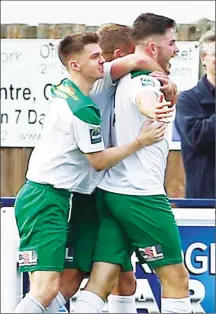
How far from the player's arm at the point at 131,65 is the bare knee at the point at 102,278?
0.72 m

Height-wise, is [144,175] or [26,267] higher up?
[144,175]

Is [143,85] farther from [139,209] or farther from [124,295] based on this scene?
[124,295]

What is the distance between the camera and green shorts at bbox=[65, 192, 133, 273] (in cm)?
359

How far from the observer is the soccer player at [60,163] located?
340 cm

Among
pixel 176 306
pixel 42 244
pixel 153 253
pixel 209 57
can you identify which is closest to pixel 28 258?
pixel 42 244

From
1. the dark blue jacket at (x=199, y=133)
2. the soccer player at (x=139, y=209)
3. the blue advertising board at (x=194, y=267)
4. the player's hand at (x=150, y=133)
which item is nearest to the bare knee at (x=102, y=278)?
the soccer player at (x=139, y=209)

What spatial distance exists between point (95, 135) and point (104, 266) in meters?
0.51

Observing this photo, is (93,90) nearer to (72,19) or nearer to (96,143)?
(96,143)

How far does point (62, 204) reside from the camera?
3.47 metres

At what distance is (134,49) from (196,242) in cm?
100

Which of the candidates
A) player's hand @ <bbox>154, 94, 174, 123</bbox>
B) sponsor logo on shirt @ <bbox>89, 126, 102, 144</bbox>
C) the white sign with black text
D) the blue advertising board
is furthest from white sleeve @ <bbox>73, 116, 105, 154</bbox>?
the white sign with black text

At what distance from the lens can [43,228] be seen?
11.2ft

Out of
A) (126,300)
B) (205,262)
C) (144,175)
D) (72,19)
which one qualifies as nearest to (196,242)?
(205,262)

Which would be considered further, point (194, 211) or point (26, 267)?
point (194, 211)
